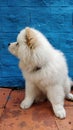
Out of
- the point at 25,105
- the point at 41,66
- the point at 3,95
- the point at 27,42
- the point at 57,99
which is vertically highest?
the point at 27,42

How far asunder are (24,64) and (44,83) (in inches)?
12.0

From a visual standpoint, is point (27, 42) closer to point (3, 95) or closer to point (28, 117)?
point (28, 117)

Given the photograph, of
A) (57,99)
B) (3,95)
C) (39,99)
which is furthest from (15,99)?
(57,99)

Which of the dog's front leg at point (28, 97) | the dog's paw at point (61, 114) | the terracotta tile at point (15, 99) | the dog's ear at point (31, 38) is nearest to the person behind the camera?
the dog's ear at point (31, 38)

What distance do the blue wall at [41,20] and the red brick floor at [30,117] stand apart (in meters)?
0.68

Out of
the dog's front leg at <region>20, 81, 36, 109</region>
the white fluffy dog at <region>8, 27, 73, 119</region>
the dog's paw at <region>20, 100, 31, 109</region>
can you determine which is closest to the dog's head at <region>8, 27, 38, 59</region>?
the white fluffy dog at <region>8, 27, 73, 119</region>

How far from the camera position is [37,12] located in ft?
11.6

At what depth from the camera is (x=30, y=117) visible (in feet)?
9.95

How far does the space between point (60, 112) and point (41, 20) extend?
4.20 ft

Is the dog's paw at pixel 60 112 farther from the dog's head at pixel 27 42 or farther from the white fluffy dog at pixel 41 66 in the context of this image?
the dog's head at pixel 27 42

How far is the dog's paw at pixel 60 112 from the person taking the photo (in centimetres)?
296

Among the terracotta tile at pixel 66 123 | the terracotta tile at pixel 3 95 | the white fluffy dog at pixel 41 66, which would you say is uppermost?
the white fluffy dog at pixel 41 66

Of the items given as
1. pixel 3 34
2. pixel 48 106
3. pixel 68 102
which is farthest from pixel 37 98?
pixel 3 34

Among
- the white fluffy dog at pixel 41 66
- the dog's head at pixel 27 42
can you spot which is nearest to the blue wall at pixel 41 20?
the white fluffy dog at pixel 41 66
